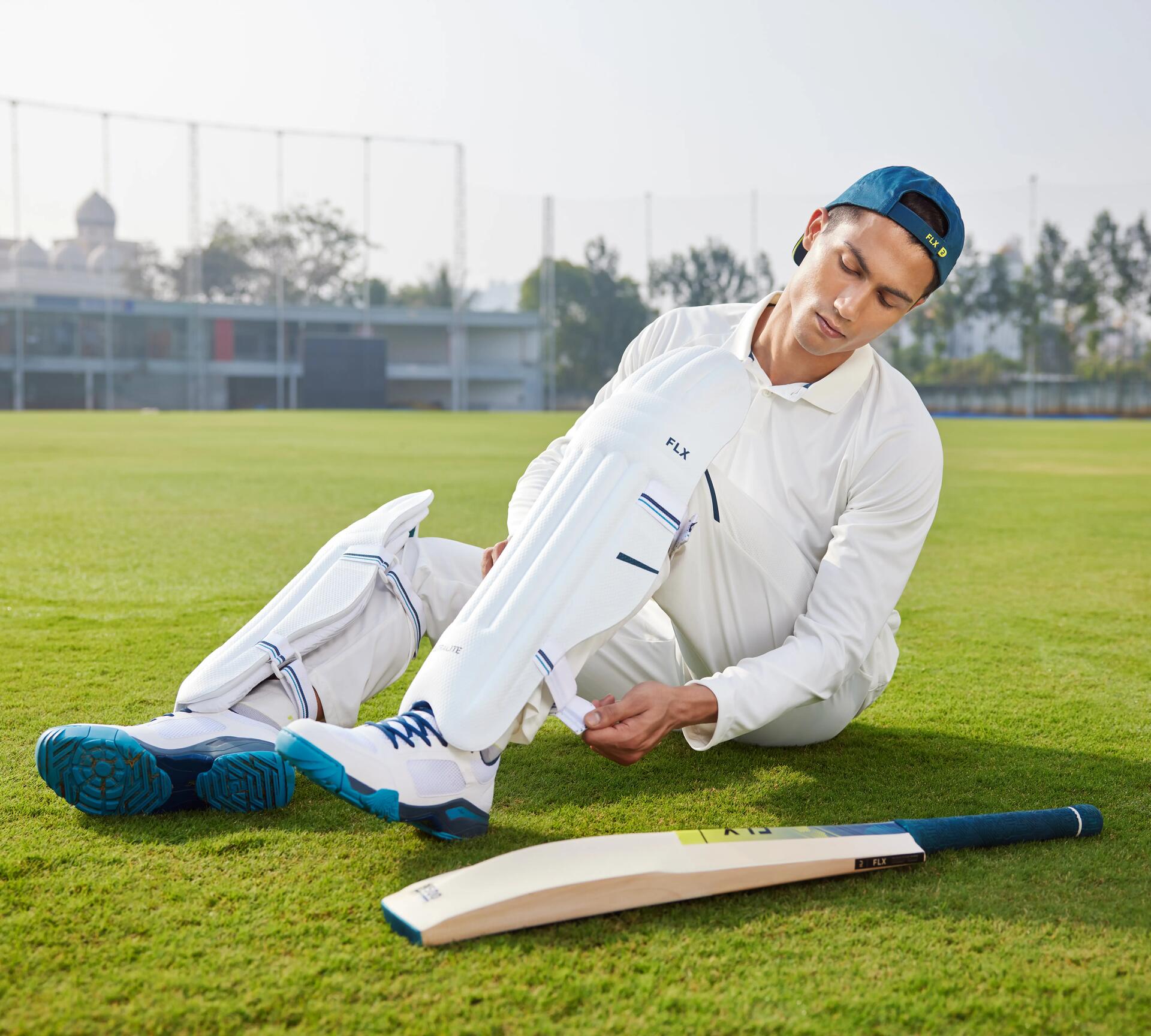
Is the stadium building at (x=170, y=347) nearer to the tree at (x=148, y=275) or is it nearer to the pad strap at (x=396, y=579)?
the tree at (x=148, y=275)

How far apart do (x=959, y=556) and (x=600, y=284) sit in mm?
32056

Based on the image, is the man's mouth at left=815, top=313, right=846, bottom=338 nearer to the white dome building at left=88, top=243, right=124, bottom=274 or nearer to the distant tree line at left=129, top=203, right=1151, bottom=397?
the distant tree line at left=129, top=203, right=1151, bottom=397

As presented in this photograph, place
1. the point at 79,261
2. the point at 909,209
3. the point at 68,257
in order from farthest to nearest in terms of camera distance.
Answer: the point at 79,261
the point at 68,257
the point at 909,209

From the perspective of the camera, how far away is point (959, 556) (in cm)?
514

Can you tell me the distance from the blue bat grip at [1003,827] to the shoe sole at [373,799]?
2.13 feet

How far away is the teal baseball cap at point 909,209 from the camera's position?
1790 mm

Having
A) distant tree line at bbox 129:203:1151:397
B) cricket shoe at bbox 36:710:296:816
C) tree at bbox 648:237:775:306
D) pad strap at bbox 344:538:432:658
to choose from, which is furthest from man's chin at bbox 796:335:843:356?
tree at bbox 648:237:775:306

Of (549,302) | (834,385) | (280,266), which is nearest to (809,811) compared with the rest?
(834,385)

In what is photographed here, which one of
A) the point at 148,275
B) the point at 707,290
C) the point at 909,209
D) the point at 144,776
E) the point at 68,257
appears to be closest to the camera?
the point at 144,776

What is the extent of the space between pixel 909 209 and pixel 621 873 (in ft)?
3.72

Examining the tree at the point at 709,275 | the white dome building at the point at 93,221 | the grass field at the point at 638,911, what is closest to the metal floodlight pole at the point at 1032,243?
the tree at the point at 709,275

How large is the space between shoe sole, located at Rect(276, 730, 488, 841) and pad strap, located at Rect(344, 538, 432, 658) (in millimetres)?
417

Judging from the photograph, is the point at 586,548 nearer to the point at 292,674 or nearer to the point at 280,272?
the point at 292,674

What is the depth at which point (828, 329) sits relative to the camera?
1.89 meters
